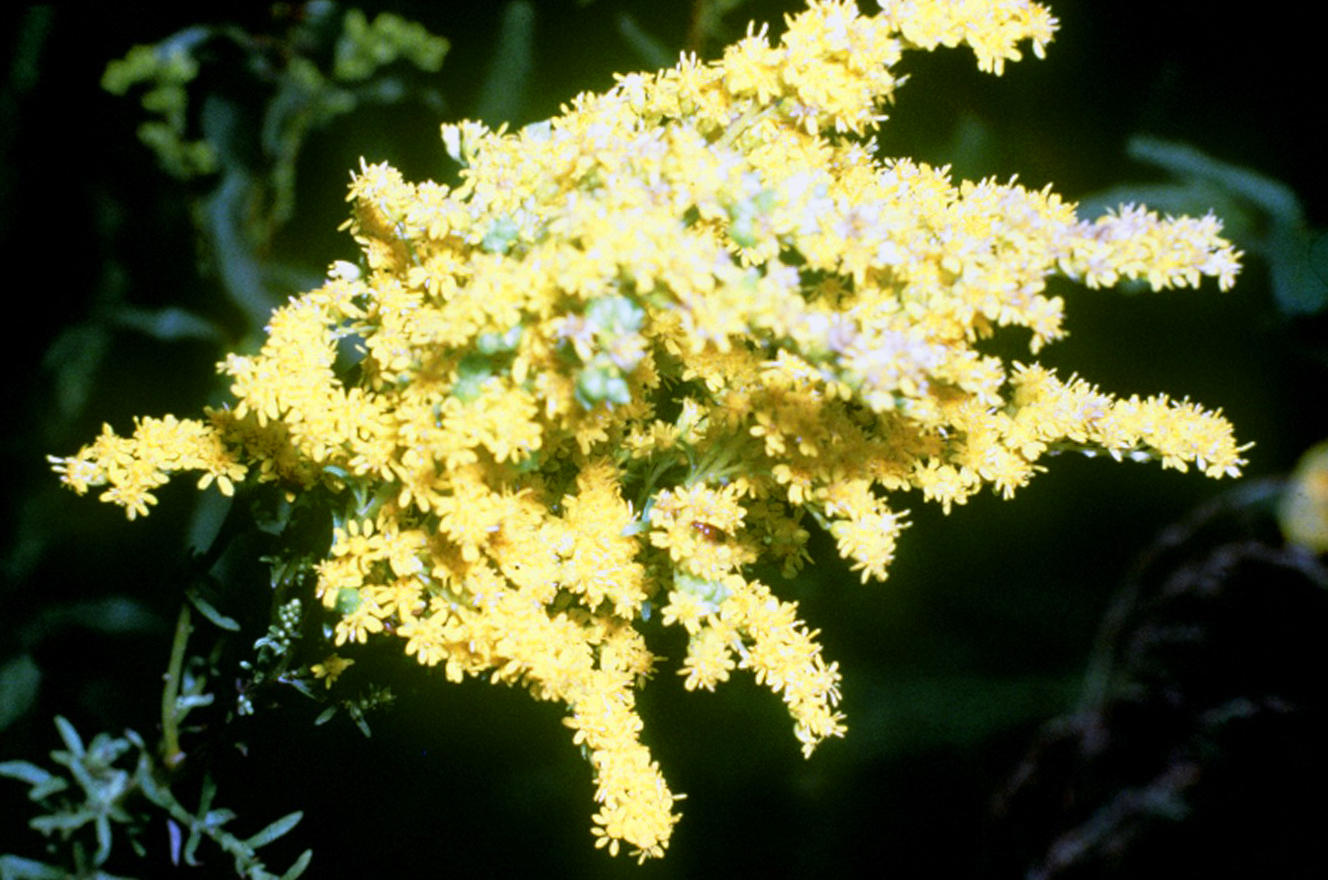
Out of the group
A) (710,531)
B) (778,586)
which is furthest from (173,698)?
(778,586)

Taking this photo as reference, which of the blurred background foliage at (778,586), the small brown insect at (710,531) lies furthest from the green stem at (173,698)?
the small brown insect at (710,531)

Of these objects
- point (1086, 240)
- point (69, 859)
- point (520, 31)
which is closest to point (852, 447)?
point (1086, 240)

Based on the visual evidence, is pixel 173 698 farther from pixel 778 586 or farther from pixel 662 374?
pixel 778 586

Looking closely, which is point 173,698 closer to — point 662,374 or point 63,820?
point 63,820

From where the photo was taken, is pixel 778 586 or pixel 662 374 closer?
pixel 662 374

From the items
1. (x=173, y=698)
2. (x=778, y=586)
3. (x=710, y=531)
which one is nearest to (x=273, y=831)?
(x=173, y=698)

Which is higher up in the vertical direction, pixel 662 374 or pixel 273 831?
pixel 662 374

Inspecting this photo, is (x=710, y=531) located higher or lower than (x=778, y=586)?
lower

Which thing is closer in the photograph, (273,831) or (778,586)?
(273,831)
